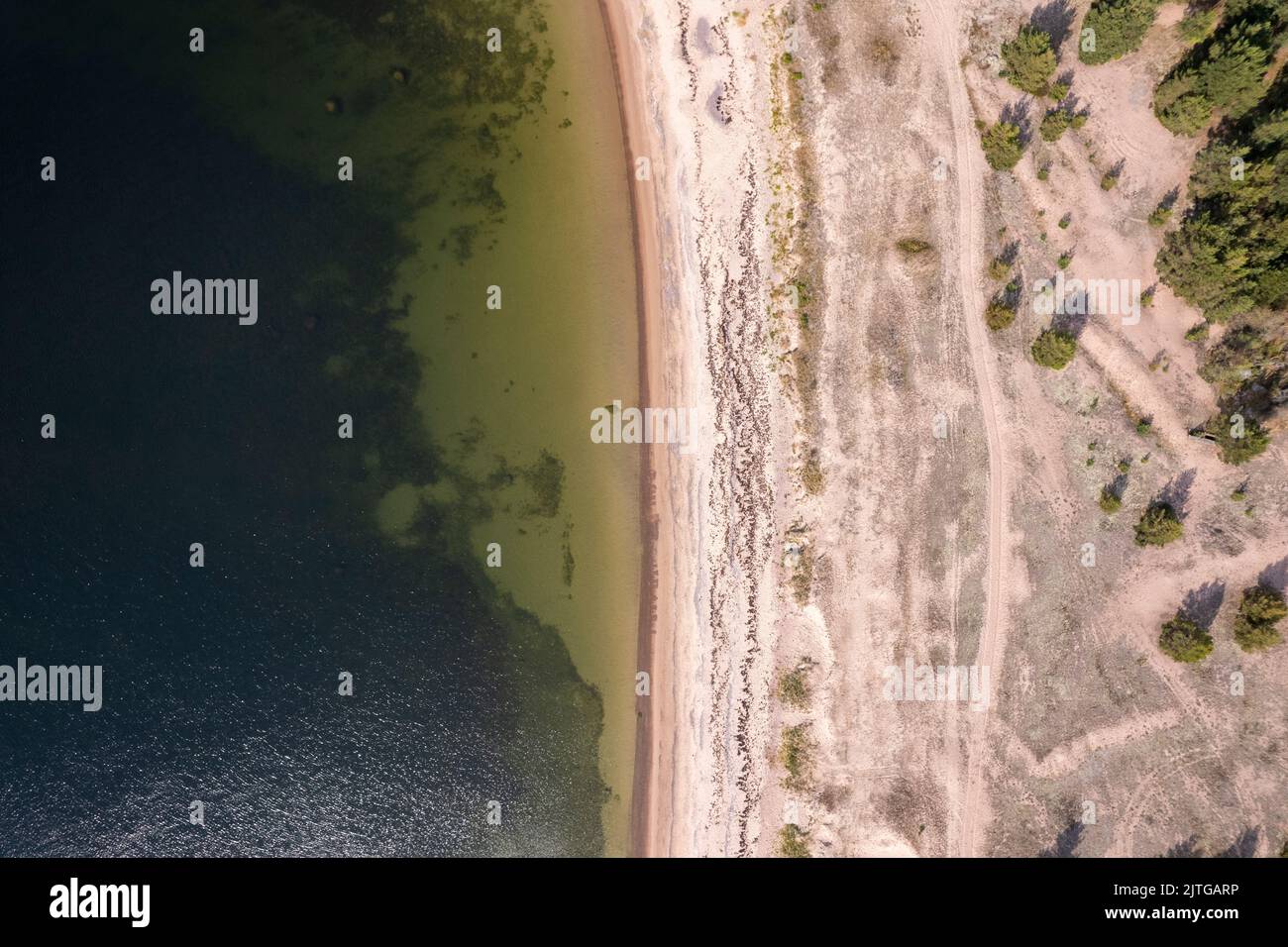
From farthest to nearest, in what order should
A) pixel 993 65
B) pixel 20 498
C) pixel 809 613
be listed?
pixel 20 498, pixel 809 613, pixel 993 65

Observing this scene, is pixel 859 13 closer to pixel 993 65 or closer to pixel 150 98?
pixel 993 65

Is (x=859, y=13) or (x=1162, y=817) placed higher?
(x=859, y=13)

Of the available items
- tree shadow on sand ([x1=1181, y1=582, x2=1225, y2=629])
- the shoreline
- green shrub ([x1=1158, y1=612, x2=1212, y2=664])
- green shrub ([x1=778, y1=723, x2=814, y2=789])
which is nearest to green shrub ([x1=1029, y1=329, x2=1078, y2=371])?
tree shadow on sand ([x1=1181, y1=582, x2=1225, y2=629])

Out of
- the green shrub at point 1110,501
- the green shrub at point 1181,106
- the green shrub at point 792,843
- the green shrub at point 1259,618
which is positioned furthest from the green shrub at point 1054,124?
the green shrub at point 792,843

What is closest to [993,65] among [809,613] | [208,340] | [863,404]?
[863,404]

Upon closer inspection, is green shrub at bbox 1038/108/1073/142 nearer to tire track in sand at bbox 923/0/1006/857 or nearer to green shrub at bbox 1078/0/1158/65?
green shrub at bbox 1078/0/1158/65

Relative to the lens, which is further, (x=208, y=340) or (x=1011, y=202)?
(x=208, y=340)

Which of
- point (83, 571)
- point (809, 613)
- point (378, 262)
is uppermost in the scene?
point (378, 262)
